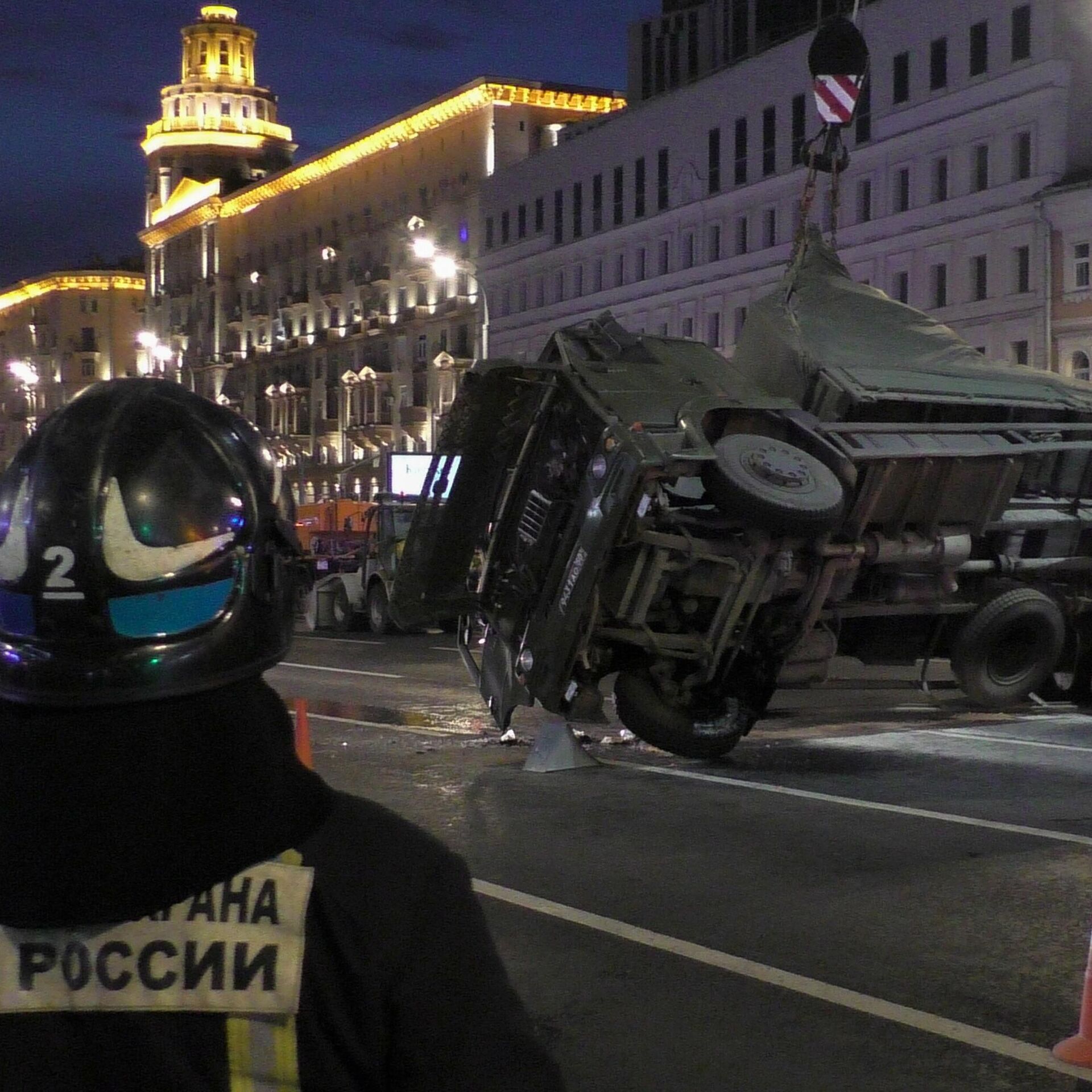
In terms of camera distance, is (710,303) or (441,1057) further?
(710,303)

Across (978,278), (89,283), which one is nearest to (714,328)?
(978,278)

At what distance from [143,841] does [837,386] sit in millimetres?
11153

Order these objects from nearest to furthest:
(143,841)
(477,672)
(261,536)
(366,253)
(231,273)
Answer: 1. (143,841)
2. (261,536)
3. (477,672)
4. (366,253)
5. (231,273)

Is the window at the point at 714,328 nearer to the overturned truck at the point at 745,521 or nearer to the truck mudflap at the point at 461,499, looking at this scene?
the overturned truck at the point at 745,521

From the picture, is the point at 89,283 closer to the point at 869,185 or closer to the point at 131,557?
the point at 869,185

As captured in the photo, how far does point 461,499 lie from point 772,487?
2.42 m

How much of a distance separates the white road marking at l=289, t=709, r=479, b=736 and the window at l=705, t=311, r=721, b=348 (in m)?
46.3

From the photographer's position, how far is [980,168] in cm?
4894

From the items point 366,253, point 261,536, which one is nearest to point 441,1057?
point 261,536

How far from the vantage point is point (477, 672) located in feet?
41.7

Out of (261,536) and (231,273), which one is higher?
(231,273)

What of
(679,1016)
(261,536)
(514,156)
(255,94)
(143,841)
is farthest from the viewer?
(255,94)

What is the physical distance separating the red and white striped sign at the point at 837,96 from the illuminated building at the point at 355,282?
47.5m

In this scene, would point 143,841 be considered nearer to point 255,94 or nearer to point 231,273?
point 231,273
